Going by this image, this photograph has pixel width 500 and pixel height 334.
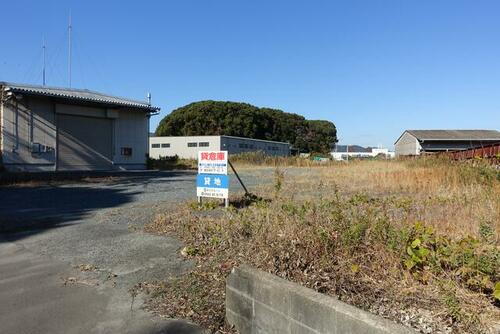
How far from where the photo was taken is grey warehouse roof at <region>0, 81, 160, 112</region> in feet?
79.1

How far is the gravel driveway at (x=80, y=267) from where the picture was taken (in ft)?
13.2

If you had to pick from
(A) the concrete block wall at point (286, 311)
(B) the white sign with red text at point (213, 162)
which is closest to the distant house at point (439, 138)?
(B) the white sign with red text at point (213, 162)

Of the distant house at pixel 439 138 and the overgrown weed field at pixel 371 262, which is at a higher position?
the distant house at pixel 439 138

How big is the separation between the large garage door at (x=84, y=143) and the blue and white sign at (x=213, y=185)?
61.0 ft

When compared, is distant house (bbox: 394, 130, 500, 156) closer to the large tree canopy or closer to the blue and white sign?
the large tree canopy

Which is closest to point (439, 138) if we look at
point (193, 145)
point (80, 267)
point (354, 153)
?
point (193, 145)

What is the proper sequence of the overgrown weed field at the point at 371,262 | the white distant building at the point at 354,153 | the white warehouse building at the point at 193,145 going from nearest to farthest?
the overgrown weed field at the point at 371,262
the white warehouse building at the point at 193,145
the white distant building at the point at 354,153

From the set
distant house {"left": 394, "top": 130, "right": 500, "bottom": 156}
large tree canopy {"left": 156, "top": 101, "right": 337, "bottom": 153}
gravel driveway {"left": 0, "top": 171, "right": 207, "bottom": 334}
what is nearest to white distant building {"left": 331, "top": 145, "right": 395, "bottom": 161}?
distant house {"left": 394, "top": 130, "right": 500, "bottom": 156}

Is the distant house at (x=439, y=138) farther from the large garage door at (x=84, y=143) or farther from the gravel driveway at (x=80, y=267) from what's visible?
the gravel driveway at (x=80, y=267)

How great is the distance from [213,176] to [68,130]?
1944 centimetres

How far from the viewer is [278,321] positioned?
3336 millimetres

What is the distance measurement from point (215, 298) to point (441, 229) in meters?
2.60

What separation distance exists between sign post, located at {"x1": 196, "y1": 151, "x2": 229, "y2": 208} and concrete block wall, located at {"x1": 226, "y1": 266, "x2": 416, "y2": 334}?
19.2 ft

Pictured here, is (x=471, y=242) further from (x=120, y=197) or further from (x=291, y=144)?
(x=291, y=144)
